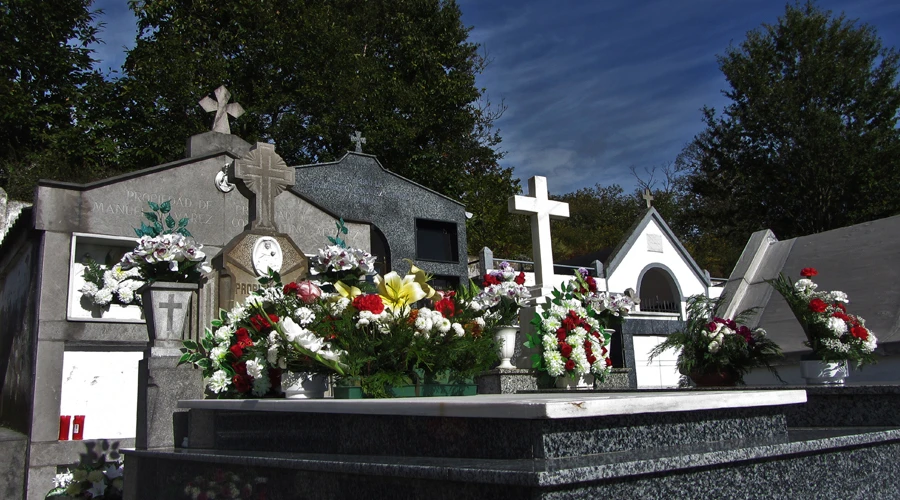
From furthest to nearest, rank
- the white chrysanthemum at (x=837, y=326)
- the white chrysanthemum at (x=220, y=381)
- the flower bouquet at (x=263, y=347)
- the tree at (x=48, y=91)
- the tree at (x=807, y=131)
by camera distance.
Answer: the tree at (x=807, y=131) < the tree at (x=48, y=91) < the white chrysanthemum at (x=837, y=326) < the white chrysanthemum at (x=220, y=381) < the flower bouquet at (x=263, y=347)

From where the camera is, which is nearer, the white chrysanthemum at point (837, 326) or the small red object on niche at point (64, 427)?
the white chrysanthemum at point (837, 326)

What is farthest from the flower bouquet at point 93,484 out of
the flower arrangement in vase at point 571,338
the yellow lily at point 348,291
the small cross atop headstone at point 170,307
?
the flower arrangement in vase at point 571,338

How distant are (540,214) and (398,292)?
4284mm

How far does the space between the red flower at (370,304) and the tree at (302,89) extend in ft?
53.2

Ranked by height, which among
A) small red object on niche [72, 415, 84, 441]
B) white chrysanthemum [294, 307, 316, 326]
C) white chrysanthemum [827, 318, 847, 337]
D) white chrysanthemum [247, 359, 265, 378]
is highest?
white chrysanthemum [294, 307, 316, 326]

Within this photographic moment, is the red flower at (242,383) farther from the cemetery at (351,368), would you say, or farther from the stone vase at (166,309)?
the stone vase at (166,309)

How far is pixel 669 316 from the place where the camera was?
59.1 feet

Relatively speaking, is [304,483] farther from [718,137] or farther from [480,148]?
[718,137]

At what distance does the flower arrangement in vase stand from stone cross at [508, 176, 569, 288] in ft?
4.31

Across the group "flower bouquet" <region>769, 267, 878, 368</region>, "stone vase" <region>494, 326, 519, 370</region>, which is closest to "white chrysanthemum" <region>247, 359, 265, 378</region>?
"stone vase" <region>494, 326, 519, 370</region>

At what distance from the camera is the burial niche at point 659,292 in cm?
1909

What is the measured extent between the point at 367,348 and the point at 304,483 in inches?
53.5

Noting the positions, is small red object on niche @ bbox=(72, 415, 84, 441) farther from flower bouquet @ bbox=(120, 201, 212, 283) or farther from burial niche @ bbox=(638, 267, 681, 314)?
burial niche @ bbox=(638, 267, 681, 314)

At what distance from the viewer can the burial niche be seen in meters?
19.1
